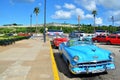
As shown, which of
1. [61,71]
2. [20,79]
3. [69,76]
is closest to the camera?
[20,79]

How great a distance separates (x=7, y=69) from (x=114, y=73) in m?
4.54

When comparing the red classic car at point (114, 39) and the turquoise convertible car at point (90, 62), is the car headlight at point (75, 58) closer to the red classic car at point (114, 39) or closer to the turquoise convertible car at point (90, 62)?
the turquoise convertible car at point (90, 62)

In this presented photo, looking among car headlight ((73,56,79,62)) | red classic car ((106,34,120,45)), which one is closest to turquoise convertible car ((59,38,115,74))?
car headlight ((73,56,79,62))

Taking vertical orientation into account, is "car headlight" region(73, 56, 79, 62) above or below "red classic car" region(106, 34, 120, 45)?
above

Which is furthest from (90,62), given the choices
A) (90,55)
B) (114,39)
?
(114,39)

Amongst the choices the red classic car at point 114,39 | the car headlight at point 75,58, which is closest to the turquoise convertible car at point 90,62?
the car headlight at point 75,58

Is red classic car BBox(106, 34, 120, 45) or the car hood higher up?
the car hood

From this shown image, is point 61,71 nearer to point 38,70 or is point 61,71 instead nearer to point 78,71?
point 38,70

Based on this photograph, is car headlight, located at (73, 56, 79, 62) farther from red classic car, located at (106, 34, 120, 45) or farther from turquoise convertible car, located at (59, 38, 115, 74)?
red classic car, located at (106, 34, 120, 45)

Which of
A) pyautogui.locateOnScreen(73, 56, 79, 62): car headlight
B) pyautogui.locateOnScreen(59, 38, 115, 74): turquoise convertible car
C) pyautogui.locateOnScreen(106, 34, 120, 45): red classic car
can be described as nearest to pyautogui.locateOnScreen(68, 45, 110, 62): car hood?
pyautogui.locateOnScreen(59, 38, 115, 74): turquoise convertible car

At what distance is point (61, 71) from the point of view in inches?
457

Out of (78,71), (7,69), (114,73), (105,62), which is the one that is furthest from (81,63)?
(7,69)

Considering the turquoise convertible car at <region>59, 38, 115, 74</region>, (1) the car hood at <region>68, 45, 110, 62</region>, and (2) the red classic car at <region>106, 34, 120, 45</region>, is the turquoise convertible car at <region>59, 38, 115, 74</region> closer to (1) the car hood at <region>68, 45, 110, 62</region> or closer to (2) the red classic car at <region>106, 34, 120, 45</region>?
(1) the car hood at <region>68, 45, 110, 62</region>

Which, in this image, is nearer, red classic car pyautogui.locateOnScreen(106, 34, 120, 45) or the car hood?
the car hood
